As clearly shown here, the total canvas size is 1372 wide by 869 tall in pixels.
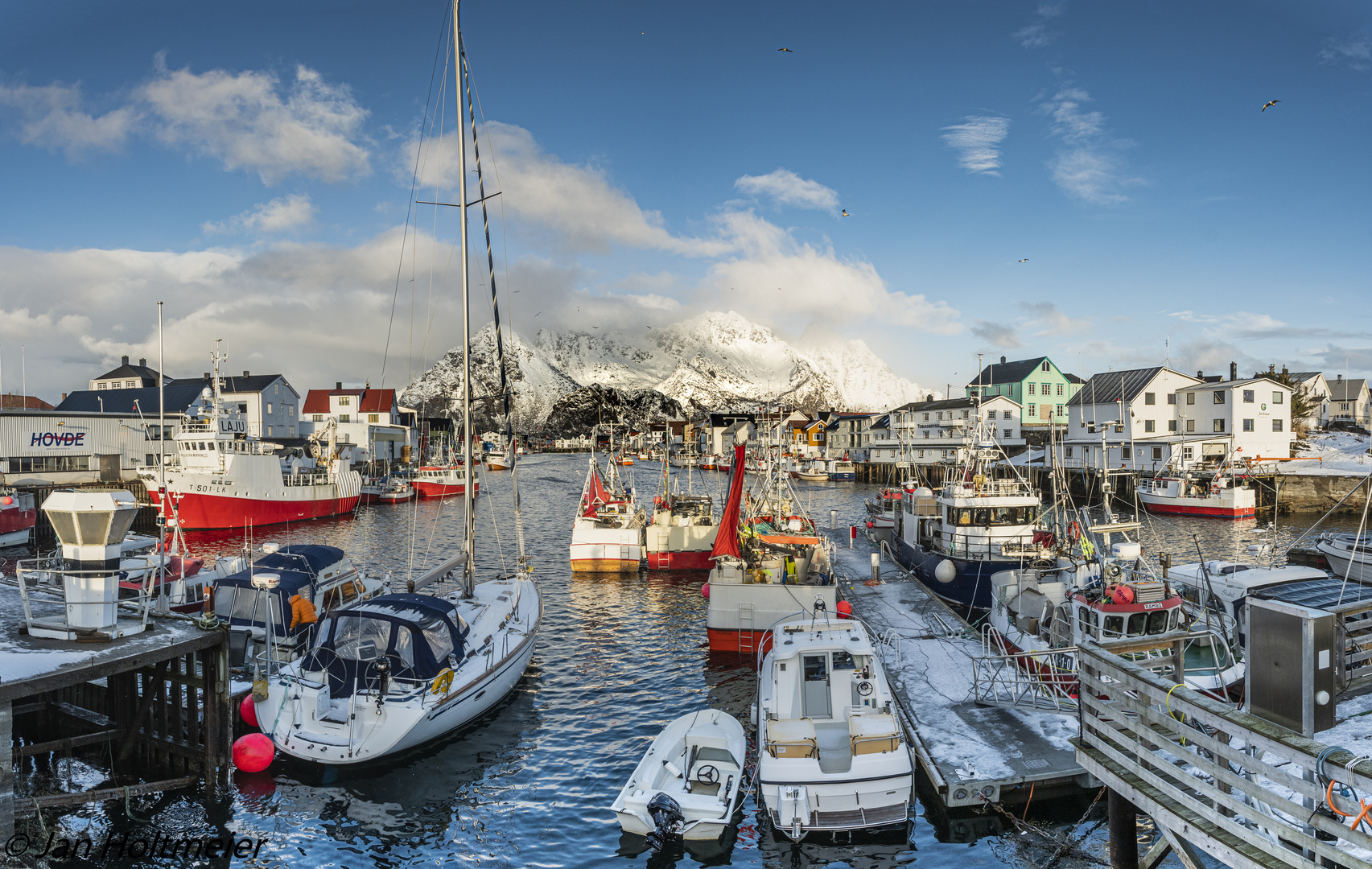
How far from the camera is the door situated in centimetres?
1395

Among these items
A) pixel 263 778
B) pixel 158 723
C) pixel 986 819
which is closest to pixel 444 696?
pixel 263 778

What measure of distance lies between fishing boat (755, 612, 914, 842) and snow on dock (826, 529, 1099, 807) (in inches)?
47.7

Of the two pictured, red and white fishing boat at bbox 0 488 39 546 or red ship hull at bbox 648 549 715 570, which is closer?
red ship hull at bbox 648 549 715 570

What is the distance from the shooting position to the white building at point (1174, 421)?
217 ft

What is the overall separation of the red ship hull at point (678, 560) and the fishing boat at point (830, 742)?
2156 centimetres

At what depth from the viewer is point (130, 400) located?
7144 centimetres

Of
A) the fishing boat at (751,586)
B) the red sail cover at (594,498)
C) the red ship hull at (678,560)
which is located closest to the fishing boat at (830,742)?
the fishing boat at (751,586)

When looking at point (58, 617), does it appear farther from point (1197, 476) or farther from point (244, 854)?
point (1197, 476)

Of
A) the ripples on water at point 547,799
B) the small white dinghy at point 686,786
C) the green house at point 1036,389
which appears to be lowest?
the ripples on water at point 547,799

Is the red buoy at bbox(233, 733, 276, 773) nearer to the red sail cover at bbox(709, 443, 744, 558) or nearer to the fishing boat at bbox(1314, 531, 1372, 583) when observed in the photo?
the red sail cover at bbox(709, 443, 744, 558)

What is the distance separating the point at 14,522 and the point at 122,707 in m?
39.9

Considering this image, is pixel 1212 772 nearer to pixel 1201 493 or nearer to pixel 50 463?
pixel 1201 493

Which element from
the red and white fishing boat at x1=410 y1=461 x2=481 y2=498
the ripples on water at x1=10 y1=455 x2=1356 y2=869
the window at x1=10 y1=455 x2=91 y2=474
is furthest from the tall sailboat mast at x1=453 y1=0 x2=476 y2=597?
the red and white fishing boat at x1=410 y1=461 x2=481 y2=498

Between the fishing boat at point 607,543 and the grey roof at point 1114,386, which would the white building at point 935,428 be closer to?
the grey roof at point 1114,386
